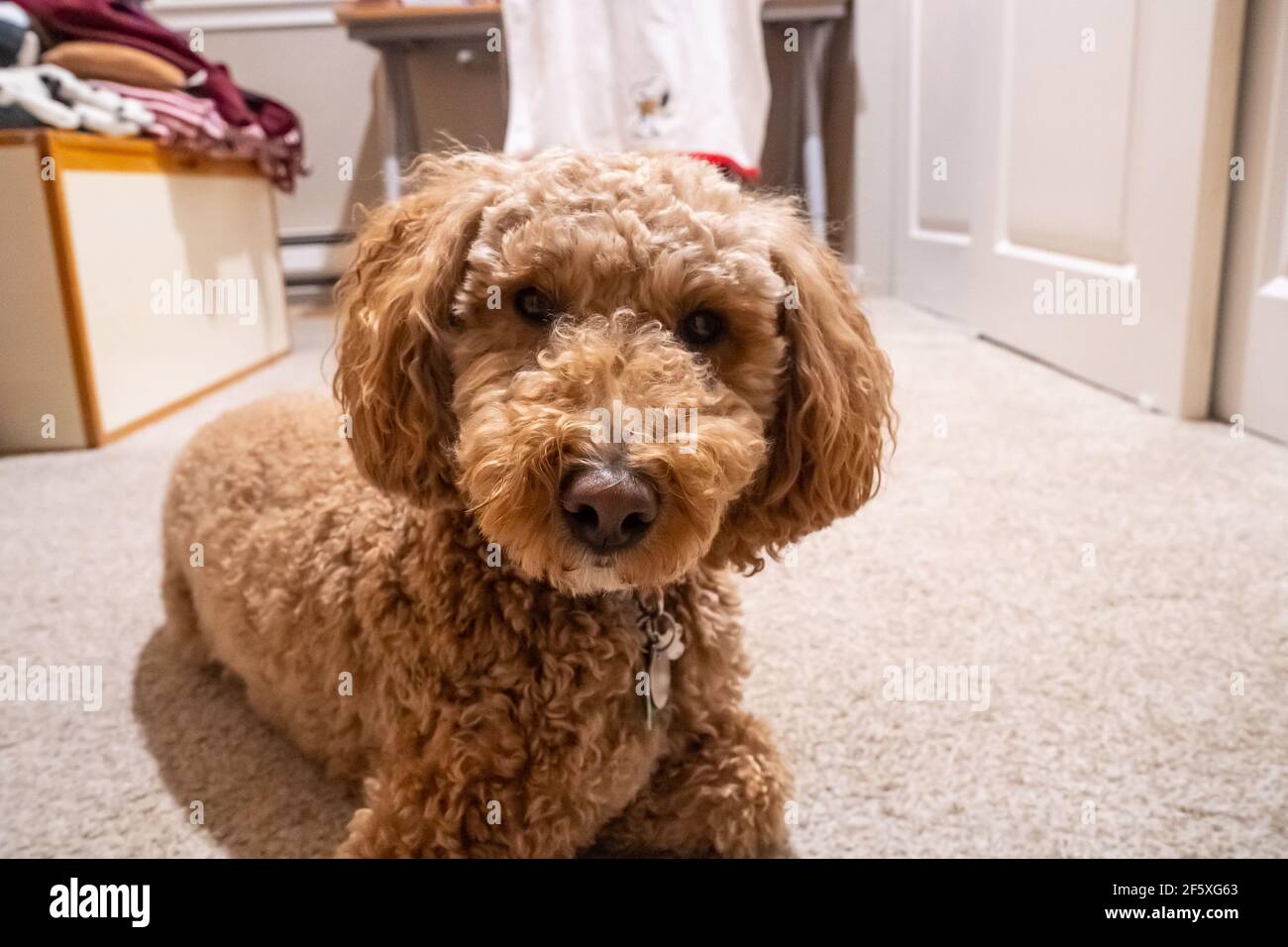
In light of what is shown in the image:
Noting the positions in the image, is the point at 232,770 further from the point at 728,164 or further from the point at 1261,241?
the point at 728,164

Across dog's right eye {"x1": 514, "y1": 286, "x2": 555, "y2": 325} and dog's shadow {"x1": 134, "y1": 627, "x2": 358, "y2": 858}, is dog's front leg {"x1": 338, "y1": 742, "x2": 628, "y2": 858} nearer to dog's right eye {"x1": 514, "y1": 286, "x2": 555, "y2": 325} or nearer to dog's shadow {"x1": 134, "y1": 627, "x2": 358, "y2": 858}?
dog's shadow {"x1": 134, "y1": 627, "x2": 358, "y2": 858}

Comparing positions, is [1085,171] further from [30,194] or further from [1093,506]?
[30,194]

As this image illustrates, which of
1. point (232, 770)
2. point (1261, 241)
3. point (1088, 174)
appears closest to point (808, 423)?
point (232, 770)

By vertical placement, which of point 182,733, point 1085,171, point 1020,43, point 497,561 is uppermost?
point 1020,43

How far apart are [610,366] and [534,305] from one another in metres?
0.12

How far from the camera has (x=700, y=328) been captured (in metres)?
0.85

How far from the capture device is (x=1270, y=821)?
91cm

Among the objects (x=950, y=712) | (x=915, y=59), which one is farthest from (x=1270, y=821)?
(x=915, y=59)

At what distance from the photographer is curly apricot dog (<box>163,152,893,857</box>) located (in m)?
0.73

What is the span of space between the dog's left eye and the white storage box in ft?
5.98

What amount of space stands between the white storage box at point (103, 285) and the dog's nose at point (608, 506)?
1.91 metres

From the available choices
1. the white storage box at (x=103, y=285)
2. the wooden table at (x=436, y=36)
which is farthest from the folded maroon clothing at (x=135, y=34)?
the wooden table at (x=436, y=36)

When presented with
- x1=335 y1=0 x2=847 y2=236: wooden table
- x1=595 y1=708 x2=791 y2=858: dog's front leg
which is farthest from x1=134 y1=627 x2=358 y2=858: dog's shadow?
x1=335 y1=0 x2=847 y2=236: wooden table
